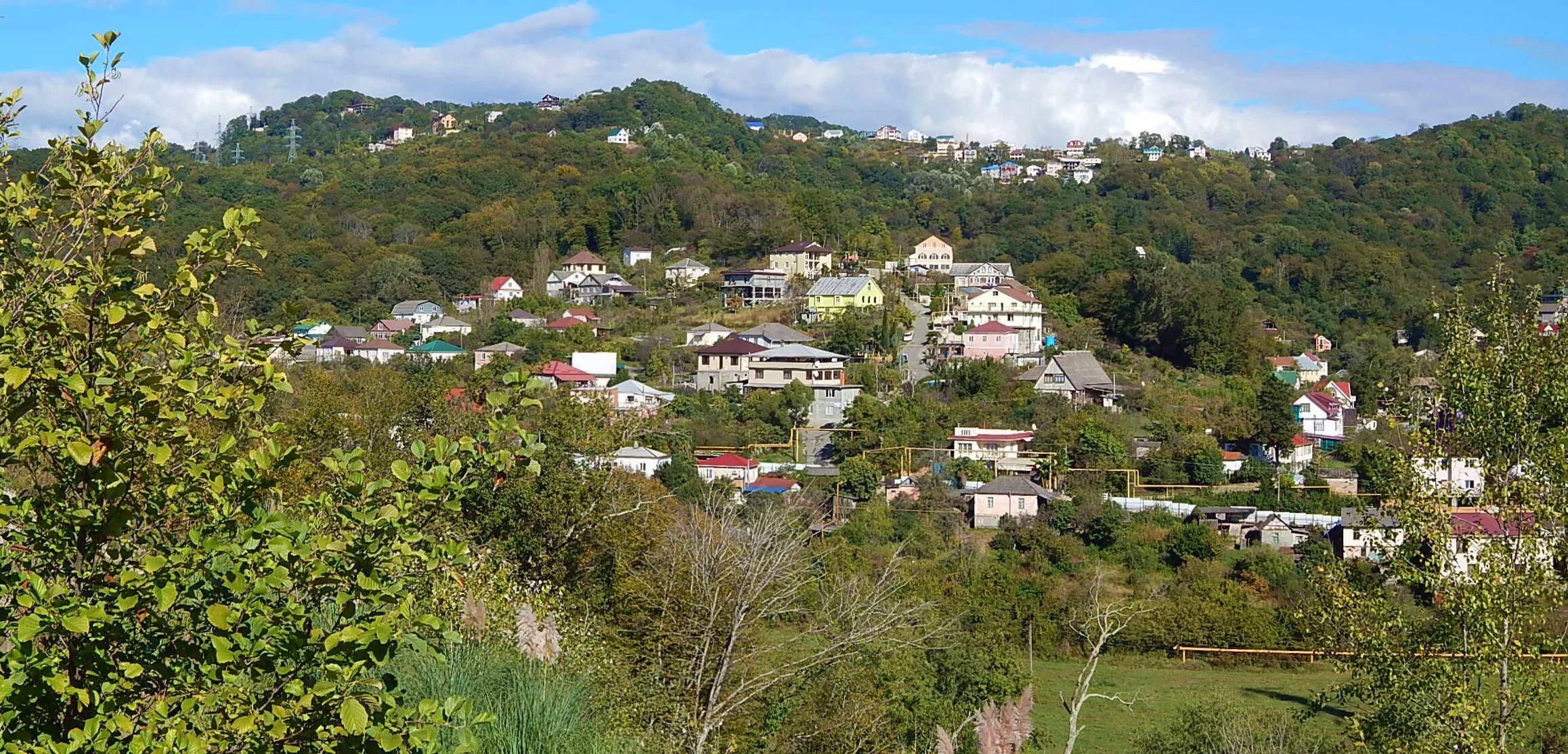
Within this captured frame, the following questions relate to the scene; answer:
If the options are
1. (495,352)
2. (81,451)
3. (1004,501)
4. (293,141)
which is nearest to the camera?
(81,451)

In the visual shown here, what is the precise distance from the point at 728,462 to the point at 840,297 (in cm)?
1233

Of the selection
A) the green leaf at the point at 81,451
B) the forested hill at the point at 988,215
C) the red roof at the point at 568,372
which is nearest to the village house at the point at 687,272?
the forested hill at the point at 988,215

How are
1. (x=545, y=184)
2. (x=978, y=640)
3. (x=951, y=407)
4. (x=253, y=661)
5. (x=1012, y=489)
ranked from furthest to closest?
1. (x=545, y=184)
2. (x=951, y=407)
3. (x=1012, y=489)
4. (x=978, y=640)
5. (x=253, y=661)

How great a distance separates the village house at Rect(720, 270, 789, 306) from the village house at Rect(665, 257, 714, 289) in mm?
1695

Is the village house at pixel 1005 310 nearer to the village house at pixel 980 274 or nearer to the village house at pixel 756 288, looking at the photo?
the village house at pixel 980 274

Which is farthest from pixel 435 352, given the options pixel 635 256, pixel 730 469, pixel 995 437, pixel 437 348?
pixel 995 437

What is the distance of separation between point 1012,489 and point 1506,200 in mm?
41571

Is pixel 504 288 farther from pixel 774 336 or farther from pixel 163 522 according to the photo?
pixel 163 522

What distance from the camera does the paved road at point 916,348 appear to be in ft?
88.1

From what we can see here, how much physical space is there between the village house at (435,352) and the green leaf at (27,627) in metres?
26.3

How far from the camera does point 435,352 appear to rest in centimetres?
2903

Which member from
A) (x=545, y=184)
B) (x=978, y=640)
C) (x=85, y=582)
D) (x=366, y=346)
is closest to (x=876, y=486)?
(x=978, y=640)

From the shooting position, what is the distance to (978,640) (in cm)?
1441

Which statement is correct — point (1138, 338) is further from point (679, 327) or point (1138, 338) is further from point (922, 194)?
point (922, 194)
